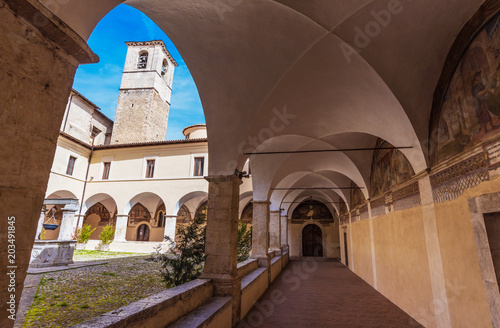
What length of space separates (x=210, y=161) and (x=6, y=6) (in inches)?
156

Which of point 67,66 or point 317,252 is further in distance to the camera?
point 317,252

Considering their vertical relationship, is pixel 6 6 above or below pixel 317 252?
above

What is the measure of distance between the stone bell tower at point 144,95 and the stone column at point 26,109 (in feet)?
85.1

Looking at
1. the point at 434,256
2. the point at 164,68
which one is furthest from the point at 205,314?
the point at 164,68

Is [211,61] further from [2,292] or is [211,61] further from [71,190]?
[71,190]

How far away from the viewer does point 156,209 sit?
69.1ft

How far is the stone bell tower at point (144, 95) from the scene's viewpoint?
26.6 metres

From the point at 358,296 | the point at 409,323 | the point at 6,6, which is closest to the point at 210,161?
the point at 6,6

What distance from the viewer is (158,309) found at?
2.81 metres

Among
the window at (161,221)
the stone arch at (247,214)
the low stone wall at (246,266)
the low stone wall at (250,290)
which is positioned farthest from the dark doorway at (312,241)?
the low stone wall at (250,290)

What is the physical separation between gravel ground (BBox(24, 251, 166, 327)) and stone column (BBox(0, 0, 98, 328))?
140 inches

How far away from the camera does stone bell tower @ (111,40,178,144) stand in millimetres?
26578

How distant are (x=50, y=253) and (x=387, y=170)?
11.4 meters

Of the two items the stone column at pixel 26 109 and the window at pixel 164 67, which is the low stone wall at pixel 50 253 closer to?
the stone column at pixel 26 109
